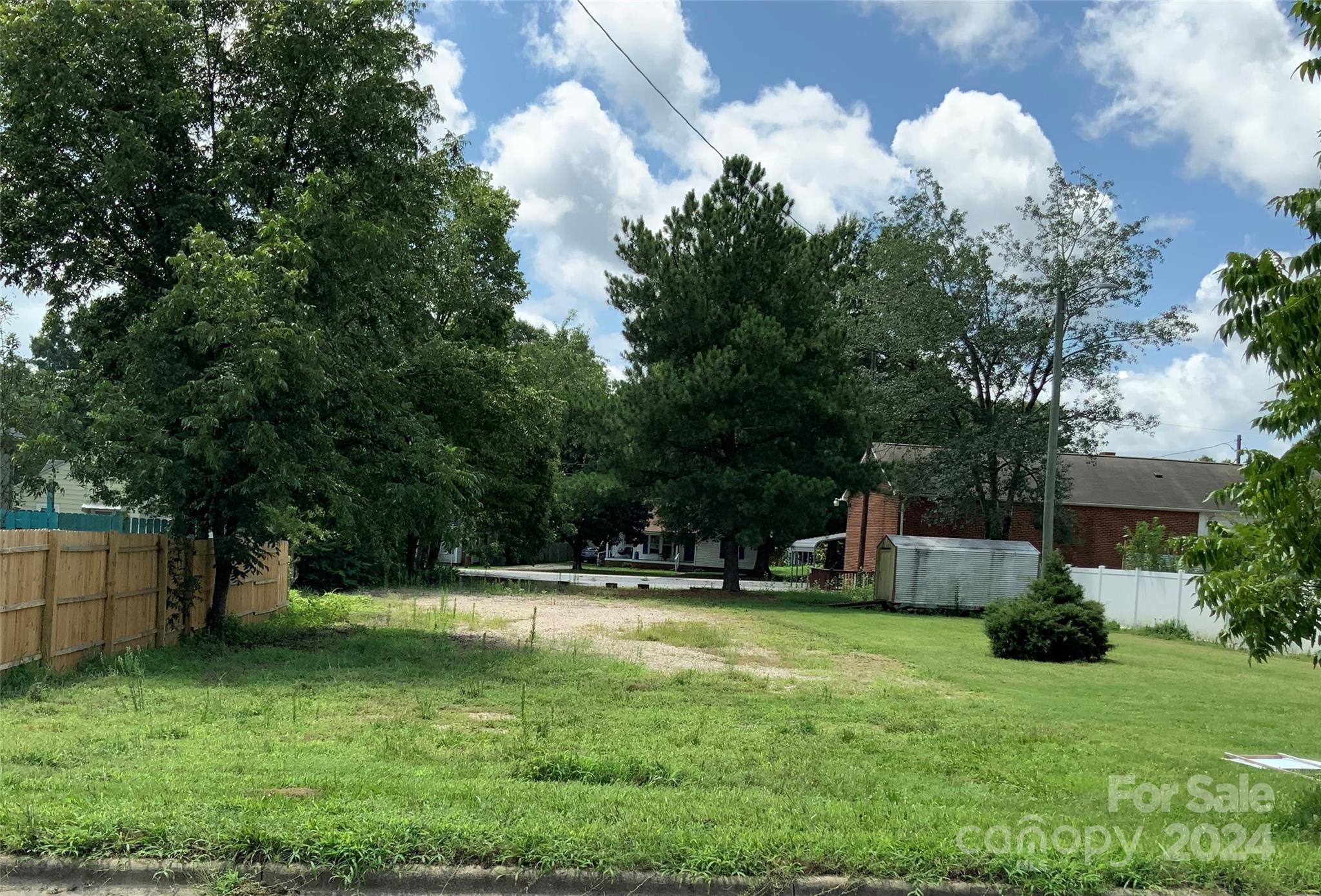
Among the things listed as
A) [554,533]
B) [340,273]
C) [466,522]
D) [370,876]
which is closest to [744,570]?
[554,533]

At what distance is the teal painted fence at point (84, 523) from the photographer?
11.2 metres

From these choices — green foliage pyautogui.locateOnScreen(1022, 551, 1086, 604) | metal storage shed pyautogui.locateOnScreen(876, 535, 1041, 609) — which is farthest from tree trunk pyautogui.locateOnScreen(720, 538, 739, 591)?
green foliage pyautogui.locateOnScreen(1022, 551, 1086, 604)

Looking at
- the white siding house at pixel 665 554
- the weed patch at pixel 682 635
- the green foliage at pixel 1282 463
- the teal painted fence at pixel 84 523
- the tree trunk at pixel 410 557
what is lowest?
the white siding house at pixel 665 554

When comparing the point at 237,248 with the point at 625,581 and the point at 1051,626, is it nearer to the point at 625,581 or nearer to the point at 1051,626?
the point at 1051,626

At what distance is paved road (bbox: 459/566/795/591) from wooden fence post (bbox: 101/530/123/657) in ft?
83.4

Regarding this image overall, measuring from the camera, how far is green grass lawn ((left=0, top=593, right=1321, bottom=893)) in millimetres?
5242

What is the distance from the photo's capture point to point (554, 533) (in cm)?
4441

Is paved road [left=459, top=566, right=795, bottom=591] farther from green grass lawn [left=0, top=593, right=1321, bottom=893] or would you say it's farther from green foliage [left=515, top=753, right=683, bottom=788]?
green foliage [left=515, top=753, right=683, bottom=788]

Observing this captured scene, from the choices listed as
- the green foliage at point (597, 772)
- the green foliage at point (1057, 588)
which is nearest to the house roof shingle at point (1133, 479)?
the green foliage at point (1057, 588)

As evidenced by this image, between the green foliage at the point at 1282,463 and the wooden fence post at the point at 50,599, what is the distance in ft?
36.8

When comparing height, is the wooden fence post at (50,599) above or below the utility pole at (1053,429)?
below

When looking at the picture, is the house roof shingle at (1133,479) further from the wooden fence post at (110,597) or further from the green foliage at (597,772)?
the green foliage at (597,772)

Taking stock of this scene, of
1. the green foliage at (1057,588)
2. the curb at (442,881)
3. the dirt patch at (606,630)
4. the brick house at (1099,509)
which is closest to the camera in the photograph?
the curb at (442,881)

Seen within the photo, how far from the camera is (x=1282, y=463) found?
21.2 ft
